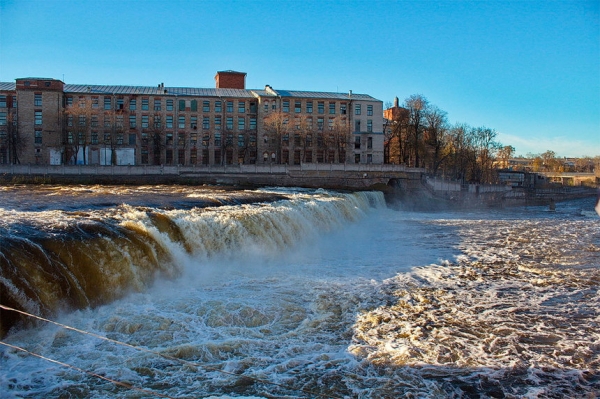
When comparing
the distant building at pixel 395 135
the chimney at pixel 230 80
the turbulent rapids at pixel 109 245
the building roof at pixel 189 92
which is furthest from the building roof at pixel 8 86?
the distant building at pixel 395 135

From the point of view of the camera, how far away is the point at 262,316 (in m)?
11.1

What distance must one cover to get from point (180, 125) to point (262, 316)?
178ft

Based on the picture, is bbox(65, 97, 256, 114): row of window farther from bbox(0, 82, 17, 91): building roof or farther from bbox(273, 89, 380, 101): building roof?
bbox(0, 82, 17, 91): building roof

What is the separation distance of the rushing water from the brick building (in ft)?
139

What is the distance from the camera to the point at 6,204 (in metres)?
19.7

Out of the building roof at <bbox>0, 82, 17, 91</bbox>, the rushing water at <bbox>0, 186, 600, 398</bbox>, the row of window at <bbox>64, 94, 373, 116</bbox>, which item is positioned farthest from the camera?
the row of window at <bbox>64, 94, 373, 116</bbox>

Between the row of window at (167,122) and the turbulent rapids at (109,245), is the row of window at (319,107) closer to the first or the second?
the row of window at (167,122)

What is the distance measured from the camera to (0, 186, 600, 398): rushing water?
809 cm

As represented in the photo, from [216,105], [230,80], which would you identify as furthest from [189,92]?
[230,80]

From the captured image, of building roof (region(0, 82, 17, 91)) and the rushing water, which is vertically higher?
building roof (region(0, 82, 17, 91))

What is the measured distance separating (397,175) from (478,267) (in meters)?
36.3

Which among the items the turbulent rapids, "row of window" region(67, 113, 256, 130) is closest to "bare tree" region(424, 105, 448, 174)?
"row of window" region(67, 113, 256, 130)

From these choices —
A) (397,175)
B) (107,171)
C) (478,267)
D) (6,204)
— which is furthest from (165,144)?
(478,267)

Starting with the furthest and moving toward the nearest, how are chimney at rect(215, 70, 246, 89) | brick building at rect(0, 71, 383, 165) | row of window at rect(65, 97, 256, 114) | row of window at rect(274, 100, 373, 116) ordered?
chimney at rect(215, 70, 246, 89) → row of window at rect(274, 100, 373, 116) → row of window at rect(65, 97, 256, 114) → brick building at rect(0, 71, 383, 165)
